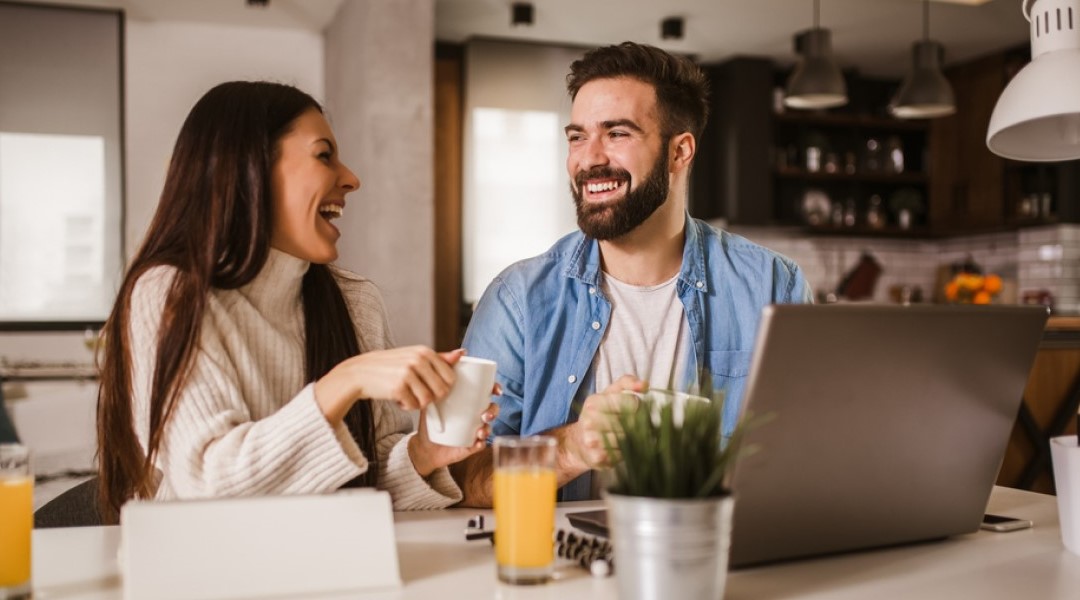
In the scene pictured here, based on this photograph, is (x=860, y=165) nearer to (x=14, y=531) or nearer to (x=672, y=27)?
(x=672, y=27)

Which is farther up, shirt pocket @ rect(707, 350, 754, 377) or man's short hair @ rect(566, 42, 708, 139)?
man's short hair @ rect(566, 42, 708, 139)

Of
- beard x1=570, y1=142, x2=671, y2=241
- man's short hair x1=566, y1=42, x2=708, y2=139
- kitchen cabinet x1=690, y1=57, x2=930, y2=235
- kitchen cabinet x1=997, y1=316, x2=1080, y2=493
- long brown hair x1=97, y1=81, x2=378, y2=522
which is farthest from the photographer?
kitchen cabinet x1=690, y1=57, x2=930, y2=235

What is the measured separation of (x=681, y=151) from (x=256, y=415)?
1.22 metres

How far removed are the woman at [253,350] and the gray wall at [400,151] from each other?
288 cm

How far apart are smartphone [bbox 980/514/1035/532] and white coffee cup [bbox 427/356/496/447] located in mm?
675

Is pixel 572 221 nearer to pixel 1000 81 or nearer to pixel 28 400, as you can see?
pixel 1000 81

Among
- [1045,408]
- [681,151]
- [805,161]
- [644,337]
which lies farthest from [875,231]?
[644,337]

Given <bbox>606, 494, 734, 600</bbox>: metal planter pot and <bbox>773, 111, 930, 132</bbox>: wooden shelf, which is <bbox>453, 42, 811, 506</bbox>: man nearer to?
<bbox>606, 494, 734, 600</bbox>: metal planter pot

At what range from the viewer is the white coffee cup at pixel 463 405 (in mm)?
1097

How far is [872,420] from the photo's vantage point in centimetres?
102

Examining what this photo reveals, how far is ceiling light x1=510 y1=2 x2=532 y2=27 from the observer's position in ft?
16.3

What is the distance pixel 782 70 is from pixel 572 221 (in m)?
1.70

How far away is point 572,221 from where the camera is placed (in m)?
5.93

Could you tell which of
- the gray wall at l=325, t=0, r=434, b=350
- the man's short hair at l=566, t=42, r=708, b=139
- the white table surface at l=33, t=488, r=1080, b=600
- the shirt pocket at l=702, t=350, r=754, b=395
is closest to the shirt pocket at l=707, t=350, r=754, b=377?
the shirt pocket at l=702, t=350, r=754, b=395
